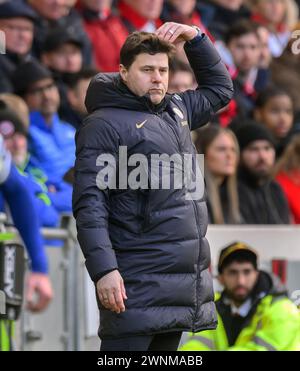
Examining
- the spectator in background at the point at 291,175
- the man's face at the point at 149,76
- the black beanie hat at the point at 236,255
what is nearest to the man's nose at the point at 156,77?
the man's face at the point at 149,76

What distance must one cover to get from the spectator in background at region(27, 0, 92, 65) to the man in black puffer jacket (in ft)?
18.8

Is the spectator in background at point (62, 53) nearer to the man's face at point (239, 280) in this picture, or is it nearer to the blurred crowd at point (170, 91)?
the blurred crowd at point (170, 91)

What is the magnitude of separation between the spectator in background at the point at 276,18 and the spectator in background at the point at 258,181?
140 inches

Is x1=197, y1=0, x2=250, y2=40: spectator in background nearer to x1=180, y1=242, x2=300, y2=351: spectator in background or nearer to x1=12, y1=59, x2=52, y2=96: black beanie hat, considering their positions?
x1=12, y1=59, x2=52, y2=96: black beanie hat

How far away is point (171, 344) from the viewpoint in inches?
236

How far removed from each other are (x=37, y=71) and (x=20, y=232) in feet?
9.74

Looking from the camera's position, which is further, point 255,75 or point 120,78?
point 255,75

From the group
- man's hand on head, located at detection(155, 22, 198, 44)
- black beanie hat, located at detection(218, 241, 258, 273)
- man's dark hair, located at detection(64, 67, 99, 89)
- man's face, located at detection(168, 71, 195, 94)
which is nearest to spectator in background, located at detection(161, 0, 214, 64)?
man's face, located at detection(168, 71, 195, 94)

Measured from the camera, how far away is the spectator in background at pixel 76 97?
11.2 m

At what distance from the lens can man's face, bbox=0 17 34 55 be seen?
10961 mm

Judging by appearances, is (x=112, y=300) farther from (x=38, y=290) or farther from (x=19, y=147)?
(x=19, y=147)

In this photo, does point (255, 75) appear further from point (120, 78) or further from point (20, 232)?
point (120, 78)
